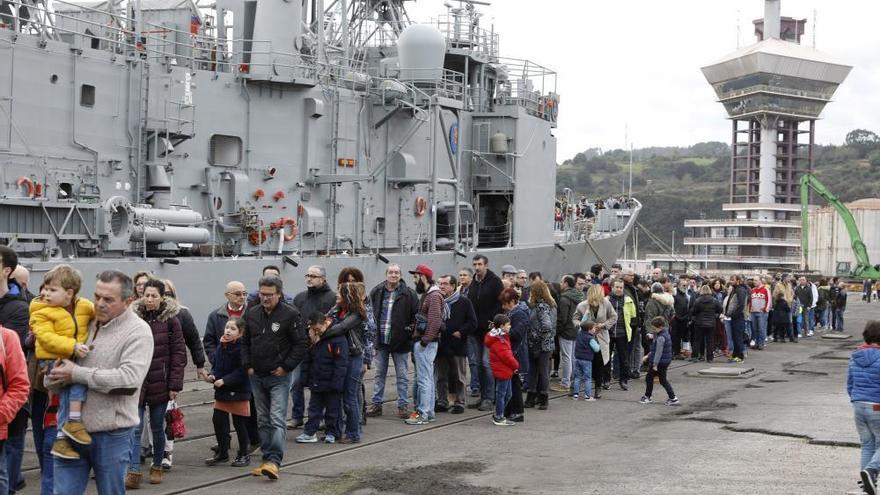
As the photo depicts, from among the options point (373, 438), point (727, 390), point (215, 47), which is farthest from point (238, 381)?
point (215, 47)

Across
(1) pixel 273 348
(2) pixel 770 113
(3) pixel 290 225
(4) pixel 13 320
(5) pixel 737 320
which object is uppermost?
(2) pixel 770 113

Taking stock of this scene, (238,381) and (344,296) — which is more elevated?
(344,296)

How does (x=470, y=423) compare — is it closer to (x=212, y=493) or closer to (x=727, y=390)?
(x=212, y=493)

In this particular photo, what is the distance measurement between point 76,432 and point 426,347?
6.62 metres

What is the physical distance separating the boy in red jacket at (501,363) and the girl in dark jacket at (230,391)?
11.1 feet

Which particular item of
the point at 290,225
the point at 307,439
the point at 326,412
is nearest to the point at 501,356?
the point at 326,412

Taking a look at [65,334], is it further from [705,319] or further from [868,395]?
[705,319]

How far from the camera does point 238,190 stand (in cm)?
2056

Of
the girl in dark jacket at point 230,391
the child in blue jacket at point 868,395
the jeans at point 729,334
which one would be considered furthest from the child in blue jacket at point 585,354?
the jeans at point 729,334

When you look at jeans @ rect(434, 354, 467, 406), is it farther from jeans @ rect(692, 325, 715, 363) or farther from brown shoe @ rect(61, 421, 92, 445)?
jeans @ rect(692, 325, 715, 363)

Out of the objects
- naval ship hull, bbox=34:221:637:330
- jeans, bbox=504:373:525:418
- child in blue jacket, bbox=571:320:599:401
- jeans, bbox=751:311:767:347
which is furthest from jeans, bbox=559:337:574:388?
jeans, bbox=751:311:767:347

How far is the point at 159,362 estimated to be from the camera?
28.7ft

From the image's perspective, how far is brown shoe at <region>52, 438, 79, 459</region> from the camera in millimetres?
5734

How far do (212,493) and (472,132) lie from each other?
865 inches
